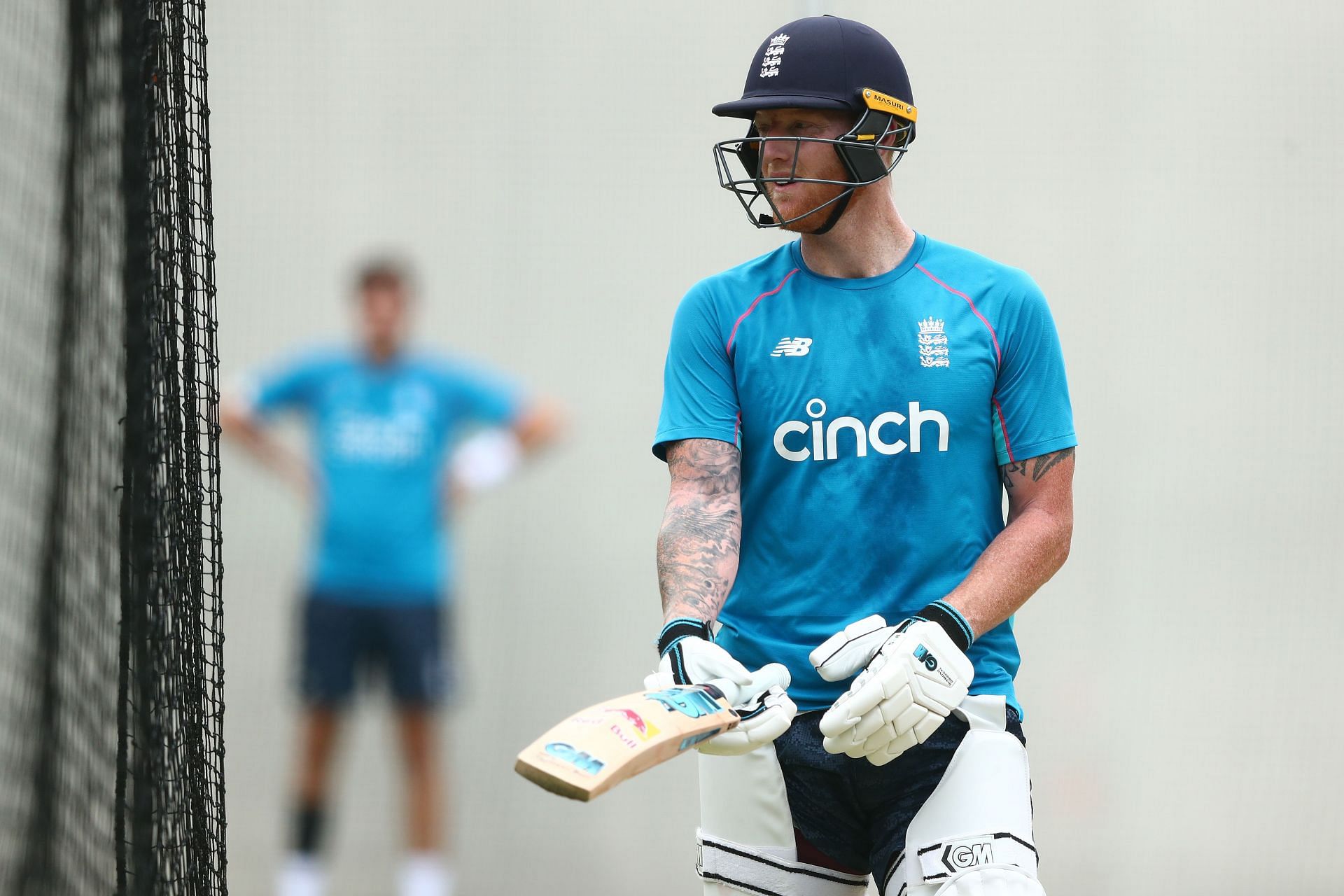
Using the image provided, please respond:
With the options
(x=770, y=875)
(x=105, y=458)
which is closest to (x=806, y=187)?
(x=770, y=875)

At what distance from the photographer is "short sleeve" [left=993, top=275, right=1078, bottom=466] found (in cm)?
219

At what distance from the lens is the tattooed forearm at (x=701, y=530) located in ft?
6.89

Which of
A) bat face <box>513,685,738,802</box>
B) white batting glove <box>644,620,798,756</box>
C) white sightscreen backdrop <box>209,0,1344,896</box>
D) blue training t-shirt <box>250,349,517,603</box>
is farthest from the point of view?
white sightscreen backdrop <box>209,0,1344,896</box>

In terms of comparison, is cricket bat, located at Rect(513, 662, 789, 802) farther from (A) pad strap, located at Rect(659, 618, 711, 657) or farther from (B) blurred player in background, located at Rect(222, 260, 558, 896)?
(B) blurred player in background, located at Rect(222, 260, 558, 896)

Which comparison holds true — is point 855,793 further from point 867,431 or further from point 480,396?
point 480,396

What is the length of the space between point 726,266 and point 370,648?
165 centimetres

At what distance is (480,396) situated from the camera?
4.46 m

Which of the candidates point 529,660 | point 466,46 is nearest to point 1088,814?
point 529,660

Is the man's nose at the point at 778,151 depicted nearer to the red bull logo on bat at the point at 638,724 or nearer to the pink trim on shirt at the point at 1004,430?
the pink trim on shirt at the point at 1004,430


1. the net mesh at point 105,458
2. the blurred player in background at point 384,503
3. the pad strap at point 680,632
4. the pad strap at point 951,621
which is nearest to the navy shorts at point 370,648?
the blurred player in background at point 384,503

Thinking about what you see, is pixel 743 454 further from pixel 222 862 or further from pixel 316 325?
pixel 316 325

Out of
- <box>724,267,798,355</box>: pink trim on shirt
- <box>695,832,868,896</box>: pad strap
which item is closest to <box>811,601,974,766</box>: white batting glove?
<box>695,832,868,896</box>: pad strap

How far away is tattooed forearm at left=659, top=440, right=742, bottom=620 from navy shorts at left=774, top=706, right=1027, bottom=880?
267mm

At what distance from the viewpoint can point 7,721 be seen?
314 cm
